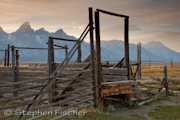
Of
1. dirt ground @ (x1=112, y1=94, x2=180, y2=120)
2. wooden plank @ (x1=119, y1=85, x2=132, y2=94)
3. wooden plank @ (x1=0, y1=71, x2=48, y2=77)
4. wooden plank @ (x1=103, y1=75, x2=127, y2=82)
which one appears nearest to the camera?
dirt ground @ (x1=112, y1=94, x2=180, y2=120)

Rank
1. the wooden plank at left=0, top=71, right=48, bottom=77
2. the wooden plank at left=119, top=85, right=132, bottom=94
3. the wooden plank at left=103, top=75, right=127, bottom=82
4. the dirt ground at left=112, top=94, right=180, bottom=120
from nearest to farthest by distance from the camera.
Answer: the dirt ground at left=112, top=94, right=180, bottom=120, the wooden plank at left=119, top=85, right=132, bottom=94, the wooden plank at left=103, top=75, right=127, bottom=82, the wooden plank at left=0, top=71, right=48, bottom=77

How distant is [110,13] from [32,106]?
514cm

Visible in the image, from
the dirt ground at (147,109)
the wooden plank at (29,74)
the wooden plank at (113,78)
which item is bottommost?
the dirt ground at (147,109)

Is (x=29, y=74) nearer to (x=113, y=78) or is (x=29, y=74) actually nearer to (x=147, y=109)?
(x=113, y=78)

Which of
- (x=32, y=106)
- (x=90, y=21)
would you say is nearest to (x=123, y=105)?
(x=90, y=21)

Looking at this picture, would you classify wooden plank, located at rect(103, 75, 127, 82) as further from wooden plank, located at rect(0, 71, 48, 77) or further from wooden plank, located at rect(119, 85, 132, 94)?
wooden plank, located at rect(0, 71, 48, 77)

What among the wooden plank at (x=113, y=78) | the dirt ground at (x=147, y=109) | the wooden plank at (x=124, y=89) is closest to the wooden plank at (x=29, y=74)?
the wooden plank at (x=113, y=78)

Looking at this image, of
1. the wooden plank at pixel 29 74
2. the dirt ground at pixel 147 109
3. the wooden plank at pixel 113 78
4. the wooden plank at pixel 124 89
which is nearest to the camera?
the dirt ground at pixel 147 109

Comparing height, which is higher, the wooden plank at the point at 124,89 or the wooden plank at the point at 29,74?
the wooden plank at the point at 29,74

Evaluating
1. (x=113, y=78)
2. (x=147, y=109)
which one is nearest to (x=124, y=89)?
(x=113, y=78)

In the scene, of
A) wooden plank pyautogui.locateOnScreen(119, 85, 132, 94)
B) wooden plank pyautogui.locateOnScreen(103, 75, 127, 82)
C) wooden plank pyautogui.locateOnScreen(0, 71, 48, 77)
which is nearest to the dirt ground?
wooden plank pyautogui.locateOnScreen(119, 85, 132, 94)

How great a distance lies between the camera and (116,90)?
25.1ft

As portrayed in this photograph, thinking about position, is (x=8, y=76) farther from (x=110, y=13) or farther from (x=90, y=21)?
(x=110, y=13)

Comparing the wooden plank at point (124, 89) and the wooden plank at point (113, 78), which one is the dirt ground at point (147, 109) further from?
the wooden plank at point (113, 78)
